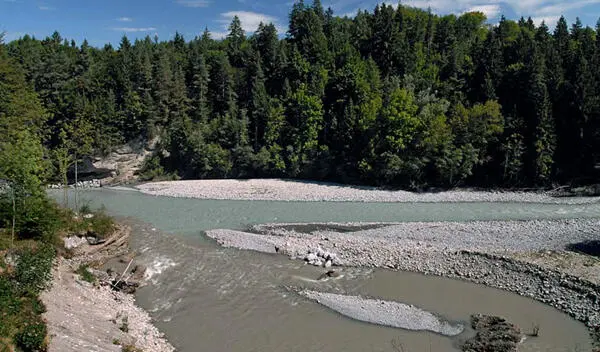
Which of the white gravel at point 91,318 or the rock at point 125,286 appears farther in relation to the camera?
the rock at point 125,286

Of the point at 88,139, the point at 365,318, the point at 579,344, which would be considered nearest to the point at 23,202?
the point at 365,318

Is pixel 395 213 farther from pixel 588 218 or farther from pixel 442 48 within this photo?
pixel 442 48

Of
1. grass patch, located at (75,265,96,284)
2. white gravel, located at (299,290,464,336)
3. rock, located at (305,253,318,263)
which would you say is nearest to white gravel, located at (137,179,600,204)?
rock, located at (305,253,318,263)

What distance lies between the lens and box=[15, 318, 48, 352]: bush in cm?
1262

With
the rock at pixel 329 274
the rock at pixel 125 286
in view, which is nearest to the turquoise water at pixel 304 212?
A: the rock at pixel 125 286

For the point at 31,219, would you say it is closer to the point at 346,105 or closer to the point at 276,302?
the point at 276,302

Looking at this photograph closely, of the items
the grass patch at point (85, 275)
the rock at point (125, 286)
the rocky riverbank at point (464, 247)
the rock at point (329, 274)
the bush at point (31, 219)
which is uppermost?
the bush at point (31, 219)

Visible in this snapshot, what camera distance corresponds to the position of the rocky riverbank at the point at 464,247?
20.7 metres

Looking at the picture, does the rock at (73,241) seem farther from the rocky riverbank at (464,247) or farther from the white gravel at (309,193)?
the white gravel at (309,193)

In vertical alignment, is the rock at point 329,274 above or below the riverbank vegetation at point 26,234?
below

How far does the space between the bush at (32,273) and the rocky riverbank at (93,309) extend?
54 centimetres

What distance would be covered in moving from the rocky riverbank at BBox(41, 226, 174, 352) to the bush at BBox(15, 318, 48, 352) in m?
0.42

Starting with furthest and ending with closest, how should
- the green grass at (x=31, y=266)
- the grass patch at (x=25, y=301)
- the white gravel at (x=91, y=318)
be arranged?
1. the white gravel at (x=91, y=318)
2. the green grass at (x=31, y=266)
3. the grass patch at (x=25, y=301)

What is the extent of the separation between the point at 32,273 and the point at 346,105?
139 feet
